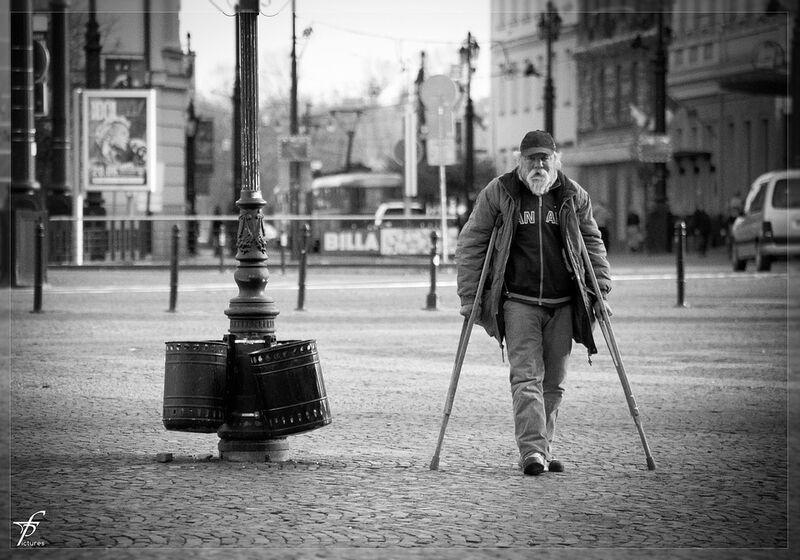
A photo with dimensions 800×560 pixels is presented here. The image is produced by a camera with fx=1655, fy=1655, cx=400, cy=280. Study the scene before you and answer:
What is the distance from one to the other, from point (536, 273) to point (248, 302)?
1.56 metres

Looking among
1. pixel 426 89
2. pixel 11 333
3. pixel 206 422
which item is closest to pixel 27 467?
pixel 206 422

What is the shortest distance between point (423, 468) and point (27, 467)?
194cm

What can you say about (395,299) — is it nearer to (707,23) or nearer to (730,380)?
(730,380)

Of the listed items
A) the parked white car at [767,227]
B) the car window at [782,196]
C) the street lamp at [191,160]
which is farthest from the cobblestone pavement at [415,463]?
the street lamp at [191,160]

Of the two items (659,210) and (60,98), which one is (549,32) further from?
(60,98)

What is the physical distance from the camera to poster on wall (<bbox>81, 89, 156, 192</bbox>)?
38.2 meters

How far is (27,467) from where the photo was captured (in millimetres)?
8094

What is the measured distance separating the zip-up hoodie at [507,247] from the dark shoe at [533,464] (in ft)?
2.10

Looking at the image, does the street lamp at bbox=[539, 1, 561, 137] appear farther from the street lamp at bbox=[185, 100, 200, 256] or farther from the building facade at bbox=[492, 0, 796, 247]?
the street lamp at bbox=[185, 100, 200, 256]

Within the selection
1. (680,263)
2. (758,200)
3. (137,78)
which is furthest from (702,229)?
(680,263)

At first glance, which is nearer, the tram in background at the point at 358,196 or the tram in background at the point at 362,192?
the tram in background at the point at 358,196

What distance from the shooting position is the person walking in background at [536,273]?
8.15 meters

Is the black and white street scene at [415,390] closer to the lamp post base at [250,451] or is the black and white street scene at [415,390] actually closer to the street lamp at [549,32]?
the lamp post base at [250,451]

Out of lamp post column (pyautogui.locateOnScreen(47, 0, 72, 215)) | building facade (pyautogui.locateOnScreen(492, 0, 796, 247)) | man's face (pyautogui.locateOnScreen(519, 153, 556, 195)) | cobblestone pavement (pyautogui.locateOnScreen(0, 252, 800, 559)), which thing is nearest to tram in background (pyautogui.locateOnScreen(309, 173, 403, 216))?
building facade (pyautogui.locateOnScreen(492, 0, 796, 247))
